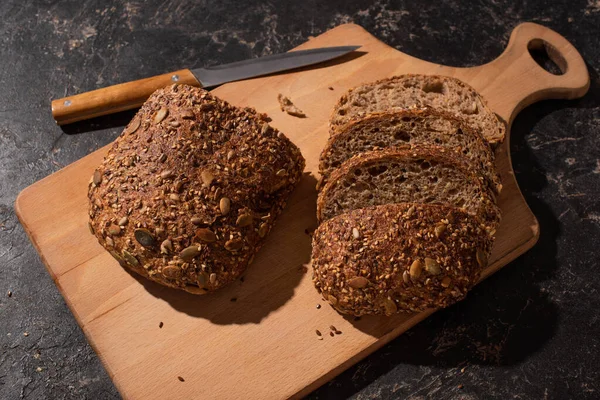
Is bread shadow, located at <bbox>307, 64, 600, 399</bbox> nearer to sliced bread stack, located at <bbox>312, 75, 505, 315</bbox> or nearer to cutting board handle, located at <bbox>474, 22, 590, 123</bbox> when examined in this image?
sliced bread stack, located at <bbox>312, 75, 505, 315</bbox>

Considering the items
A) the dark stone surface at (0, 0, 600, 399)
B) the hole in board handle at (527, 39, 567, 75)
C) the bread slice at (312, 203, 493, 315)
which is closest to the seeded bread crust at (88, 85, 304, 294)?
the bread slice at (312, 203, 493, 315)

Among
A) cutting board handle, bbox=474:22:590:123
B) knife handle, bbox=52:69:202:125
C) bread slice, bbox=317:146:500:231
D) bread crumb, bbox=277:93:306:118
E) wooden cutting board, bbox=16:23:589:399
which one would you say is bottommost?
wooden cutting board, bbox=16:23:589:399

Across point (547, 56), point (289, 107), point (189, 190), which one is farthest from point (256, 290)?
point (547, 56)

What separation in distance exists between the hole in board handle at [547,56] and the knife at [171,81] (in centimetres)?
114

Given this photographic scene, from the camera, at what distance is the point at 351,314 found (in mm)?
3113

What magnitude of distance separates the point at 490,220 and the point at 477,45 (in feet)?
5.30

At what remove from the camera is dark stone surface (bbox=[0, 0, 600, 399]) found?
3244 mm

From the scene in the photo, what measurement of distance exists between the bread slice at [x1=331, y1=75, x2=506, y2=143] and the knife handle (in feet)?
3.33

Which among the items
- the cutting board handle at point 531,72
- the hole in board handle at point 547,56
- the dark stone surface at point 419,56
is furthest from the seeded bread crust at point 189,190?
the hole in board handle at point 547,56

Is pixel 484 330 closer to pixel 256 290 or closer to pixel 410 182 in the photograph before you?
pixel 410 182

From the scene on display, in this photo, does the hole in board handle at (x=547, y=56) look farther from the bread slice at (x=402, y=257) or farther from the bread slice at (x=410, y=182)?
the bread slice at (x=402, y=257)

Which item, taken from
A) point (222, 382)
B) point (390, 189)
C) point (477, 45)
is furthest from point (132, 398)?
point (477, 45)

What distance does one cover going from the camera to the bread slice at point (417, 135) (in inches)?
126

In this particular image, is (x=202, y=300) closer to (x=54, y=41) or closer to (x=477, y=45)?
(x=54, y=41)
